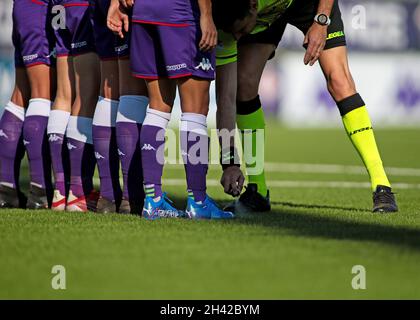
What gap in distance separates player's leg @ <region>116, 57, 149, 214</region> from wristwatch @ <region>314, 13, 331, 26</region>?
1291 millimetres

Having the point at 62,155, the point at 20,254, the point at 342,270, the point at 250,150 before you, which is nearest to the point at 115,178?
the point at 62,155

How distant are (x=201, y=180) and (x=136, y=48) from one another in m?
0.95

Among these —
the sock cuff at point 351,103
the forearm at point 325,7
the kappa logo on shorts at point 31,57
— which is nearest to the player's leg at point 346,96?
the sock cuff at point 351,103

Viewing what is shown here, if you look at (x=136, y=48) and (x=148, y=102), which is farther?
(x=148, y=102)

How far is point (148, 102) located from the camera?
6492 mm

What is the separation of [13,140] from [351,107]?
2619 mm

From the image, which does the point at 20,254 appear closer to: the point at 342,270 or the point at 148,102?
the point at 342,270

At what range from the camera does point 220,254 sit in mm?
4621

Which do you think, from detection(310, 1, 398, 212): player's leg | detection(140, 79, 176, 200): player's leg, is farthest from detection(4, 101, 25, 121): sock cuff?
detection(310, 1, 398, 212): player's leg

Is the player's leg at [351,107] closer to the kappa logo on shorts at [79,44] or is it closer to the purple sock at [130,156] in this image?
the purple sock at [130,156]

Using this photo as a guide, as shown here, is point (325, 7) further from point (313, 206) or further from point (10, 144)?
point (10, 144)

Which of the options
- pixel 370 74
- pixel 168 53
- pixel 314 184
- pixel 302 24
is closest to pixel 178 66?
pixel 168 53

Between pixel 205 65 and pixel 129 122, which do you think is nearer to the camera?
pixel 205 65

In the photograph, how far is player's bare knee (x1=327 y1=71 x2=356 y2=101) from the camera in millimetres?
6840
